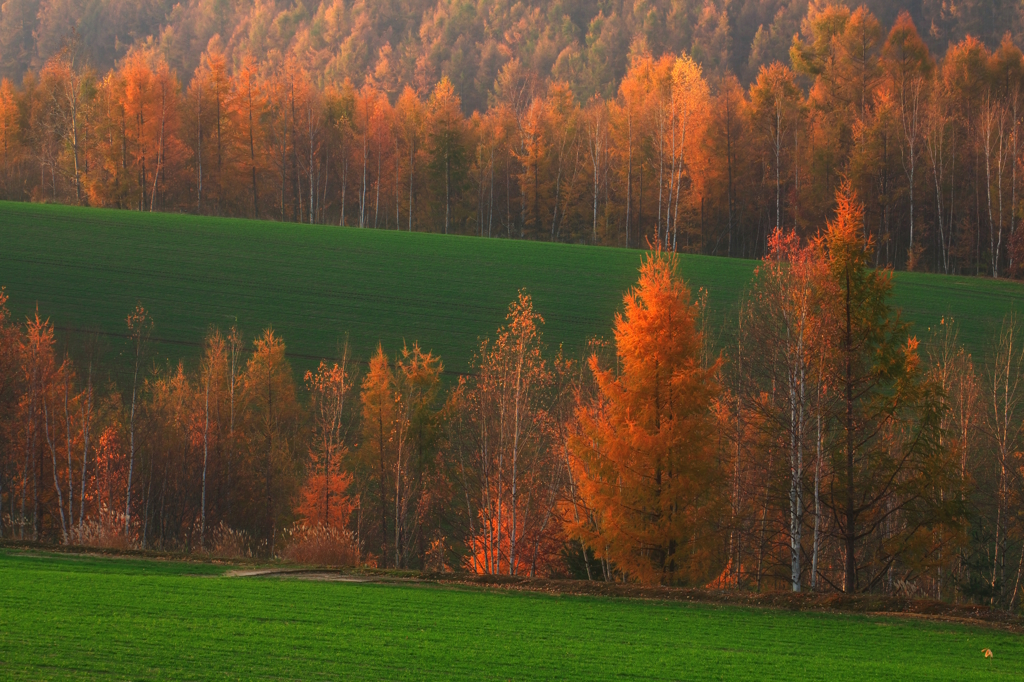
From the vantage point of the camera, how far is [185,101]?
80.5m

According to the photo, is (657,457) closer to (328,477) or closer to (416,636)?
(416,636)

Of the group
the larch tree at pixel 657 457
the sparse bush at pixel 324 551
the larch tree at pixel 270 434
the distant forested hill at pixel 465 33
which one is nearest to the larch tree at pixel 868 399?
the larch tree at pixel 657 457

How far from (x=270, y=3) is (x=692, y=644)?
572 feet

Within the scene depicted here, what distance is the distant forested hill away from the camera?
134 m

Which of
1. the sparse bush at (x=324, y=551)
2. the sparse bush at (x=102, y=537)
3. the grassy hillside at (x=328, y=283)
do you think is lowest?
the sparse bush at (x=324, y=551)

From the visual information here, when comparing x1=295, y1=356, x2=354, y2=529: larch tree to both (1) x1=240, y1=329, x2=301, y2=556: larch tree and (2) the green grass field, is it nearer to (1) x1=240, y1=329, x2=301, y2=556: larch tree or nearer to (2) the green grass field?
(1) x1=240, y1=329, x2=301, y2=556: larch tree

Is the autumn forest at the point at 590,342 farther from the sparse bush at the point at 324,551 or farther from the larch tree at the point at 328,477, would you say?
the larch tree at the point at 328,477

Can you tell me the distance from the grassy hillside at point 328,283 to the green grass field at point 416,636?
2737 centimetres

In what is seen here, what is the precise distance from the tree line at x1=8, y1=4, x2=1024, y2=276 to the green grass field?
55391 mm

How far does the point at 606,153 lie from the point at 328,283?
34.8m

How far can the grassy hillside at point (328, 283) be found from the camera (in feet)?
153

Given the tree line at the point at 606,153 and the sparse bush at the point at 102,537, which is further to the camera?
the tree line at the point at 606,153

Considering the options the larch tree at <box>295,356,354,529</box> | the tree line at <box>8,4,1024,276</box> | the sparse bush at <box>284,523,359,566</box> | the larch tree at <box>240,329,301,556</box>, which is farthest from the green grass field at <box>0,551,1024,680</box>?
the tree line at <box>8,4,1024,276</box>

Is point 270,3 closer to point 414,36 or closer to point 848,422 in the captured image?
point 414,36
